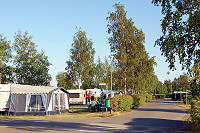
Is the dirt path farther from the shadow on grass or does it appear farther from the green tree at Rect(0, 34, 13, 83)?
the green tree at Rect(0, 34, 13, 83)

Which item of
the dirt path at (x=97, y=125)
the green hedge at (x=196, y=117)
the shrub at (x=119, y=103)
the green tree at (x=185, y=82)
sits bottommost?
the dirt path at (x=97, y=125)

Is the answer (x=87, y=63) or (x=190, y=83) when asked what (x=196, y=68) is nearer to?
(x=190, y=83)

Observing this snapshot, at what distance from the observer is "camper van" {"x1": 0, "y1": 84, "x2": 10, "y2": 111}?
22914mm

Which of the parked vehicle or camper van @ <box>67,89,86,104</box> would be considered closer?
the parked vehicle

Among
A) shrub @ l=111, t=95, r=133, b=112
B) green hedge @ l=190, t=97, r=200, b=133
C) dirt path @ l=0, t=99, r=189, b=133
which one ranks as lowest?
dirt path @ l=0, t=99, r=189, b=133

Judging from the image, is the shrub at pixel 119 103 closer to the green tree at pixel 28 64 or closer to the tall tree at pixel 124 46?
the tall tree at pixel 124 46

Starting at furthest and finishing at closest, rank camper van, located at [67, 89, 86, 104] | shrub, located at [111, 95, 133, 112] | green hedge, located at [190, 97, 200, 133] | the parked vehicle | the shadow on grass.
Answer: camper van, located at [67, 89, 86, 104], shrub, located at [111, 95, 133, 112], the parked vehicle, the shadow on grass, green hedge, located at [190, 97, 200, 133]

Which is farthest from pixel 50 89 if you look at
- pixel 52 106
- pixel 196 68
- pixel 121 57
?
pixel 196 68

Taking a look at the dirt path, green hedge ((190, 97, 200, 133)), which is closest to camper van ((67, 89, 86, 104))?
the dirt path

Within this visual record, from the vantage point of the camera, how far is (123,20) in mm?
33625

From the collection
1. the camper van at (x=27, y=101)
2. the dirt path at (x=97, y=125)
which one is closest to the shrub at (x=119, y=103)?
the camper van at (x=27, y=101)

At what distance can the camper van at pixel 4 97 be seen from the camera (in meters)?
22.9

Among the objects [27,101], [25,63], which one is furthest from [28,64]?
[27,101]

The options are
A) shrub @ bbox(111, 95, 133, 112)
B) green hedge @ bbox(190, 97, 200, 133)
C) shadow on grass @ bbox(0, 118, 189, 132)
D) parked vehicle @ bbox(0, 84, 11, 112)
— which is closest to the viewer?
green hedge @ bbox(190, 97, 200, 133)
